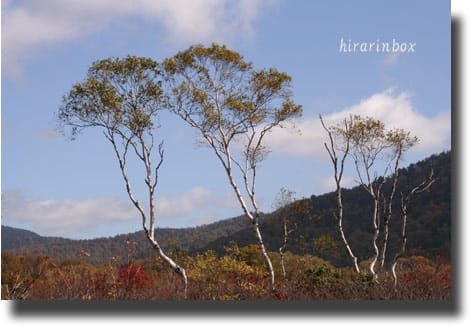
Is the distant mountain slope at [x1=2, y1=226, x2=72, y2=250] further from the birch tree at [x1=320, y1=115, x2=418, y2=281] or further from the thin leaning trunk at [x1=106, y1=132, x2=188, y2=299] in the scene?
the birch tree at [x1=320, y1=115, x2=418, y2=281]

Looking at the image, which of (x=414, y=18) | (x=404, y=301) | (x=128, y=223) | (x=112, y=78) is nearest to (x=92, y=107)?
(x=112, y=78)

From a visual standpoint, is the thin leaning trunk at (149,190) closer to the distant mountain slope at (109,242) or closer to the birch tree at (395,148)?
the distant mountain slope at (109,242)

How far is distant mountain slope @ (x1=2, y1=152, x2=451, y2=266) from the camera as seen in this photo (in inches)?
470

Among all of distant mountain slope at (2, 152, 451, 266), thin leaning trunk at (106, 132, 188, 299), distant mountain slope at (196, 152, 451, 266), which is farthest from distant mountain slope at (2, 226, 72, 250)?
distant mountain slope at (196, 152, 451, 266)

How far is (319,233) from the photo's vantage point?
16.6 metres

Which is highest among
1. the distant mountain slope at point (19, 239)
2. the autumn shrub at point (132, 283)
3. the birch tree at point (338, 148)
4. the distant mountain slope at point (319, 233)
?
the birch tree at point (338, 148)

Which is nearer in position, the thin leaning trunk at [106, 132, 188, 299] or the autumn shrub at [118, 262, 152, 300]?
the autumn shrub at [118, 262, 152, 300]

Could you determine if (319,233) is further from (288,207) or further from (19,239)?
(19,239)

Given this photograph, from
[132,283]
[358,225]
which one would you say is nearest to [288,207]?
[358,225]

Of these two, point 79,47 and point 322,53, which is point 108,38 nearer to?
point 79,47

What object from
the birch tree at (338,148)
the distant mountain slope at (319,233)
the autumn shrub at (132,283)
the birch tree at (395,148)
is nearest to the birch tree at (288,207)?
the distant mountain slope at (319,233)

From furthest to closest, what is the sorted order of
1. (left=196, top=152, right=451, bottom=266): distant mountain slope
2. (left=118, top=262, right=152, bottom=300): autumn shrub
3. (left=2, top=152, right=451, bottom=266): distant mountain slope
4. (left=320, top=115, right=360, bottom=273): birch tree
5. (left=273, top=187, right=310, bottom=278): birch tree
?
1. (left=273, top=187, right=310, bottom=278): birch tree
2. (left=196, top=152, right=451, bottom=266): distant mountain slope
3. (left=2, top=152, right=451, bottom=266): distant mountain slope
4. (left=320, top=115, right=360, bottom=273): birch tree
5. (left=118, top=262, right=152, bottom=300): autumn shrub

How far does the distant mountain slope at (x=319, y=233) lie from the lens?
1194cm

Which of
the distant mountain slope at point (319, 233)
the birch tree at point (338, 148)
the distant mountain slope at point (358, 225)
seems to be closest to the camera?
the birch tree at point (338, 148)
